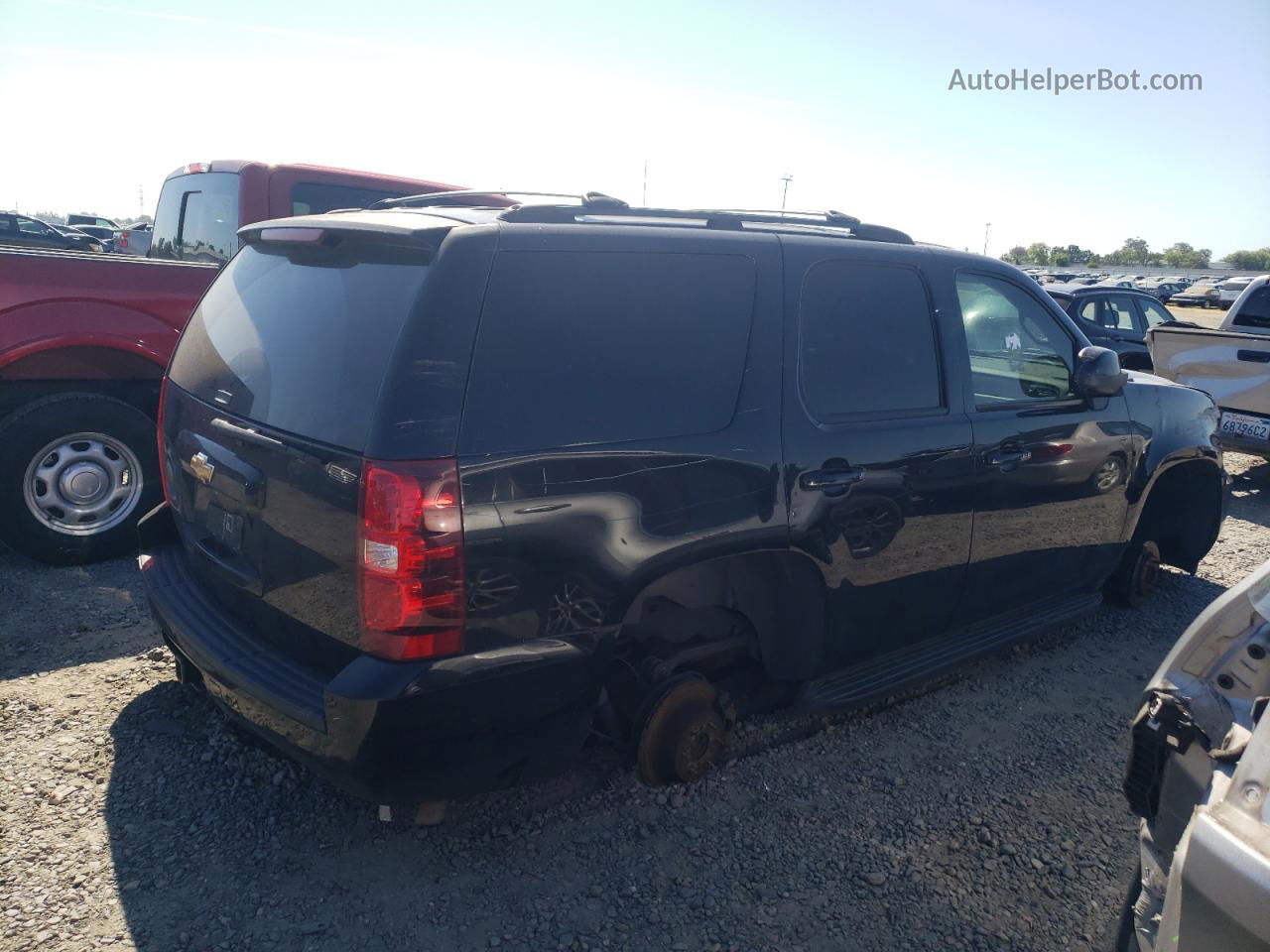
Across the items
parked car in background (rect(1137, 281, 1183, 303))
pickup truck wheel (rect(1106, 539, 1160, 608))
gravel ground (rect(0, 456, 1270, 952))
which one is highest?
parked car in background (rect(1137, 281, 1183, 303))

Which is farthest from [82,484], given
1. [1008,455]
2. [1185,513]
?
[1185,513]

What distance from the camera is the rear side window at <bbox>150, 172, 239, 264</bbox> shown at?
6.34 metres

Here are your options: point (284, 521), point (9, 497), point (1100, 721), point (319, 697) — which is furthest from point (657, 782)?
point (9, 497)

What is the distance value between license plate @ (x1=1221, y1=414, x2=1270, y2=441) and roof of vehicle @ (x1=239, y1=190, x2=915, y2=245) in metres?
6.03

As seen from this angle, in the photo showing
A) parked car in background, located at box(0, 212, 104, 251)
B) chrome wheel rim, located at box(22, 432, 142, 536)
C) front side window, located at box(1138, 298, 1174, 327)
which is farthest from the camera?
parked car in background, located at box(0, 212, 104, 251)

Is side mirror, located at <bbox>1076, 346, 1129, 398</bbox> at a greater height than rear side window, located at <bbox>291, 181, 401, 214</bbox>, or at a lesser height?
lesser

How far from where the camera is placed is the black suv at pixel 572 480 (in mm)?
2344

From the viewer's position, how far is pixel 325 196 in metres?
6.47

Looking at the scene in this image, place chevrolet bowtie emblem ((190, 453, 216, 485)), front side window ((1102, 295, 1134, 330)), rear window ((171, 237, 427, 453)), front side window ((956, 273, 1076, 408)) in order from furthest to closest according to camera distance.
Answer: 1. front side window ((1102, 295, 1134, 330))
2. front side window ((956, 273, 1076, 408))
3. chevrolet bowtie emblem ((190, 453, 216, 485))
4. rear window ((171, 237, 427, 453))

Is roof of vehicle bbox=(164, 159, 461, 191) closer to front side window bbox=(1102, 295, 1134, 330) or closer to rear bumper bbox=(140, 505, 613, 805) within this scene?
rear bumper bbox=(140, 505, 613, 805)

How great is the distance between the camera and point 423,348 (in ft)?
7.61

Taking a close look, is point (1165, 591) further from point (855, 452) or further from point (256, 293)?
point (256, 293)

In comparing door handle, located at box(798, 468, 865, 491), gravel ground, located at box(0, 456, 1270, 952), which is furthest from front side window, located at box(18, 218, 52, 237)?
door handle, located at box(798, 468, 865, 491)

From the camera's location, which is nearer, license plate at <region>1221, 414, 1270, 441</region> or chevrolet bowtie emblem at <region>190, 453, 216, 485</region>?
chevrolet bowtie emblem at <region>190, 453, 216, 485</region>
